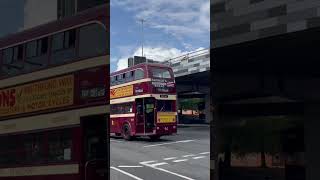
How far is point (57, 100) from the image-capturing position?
1.76 meters

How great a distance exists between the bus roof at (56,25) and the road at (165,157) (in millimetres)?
485

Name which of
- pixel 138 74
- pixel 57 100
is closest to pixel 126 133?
pixel 138 74

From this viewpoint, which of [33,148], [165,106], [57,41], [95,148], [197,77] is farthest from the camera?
[33,148]

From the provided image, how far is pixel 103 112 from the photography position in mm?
1613

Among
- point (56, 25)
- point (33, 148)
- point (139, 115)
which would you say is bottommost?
point (33, 148)

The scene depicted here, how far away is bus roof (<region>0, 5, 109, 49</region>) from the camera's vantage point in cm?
166

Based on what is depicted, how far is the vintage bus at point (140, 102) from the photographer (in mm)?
1498

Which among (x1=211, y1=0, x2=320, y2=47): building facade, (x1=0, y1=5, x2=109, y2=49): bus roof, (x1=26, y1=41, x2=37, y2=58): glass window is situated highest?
(x1=0, y1=5, x2=109, y2=49): bus roof

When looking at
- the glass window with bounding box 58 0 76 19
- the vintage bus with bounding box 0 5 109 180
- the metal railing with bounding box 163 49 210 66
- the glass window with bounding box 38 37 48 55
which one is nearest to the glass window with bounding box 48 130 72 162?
the vintage bus with bounding box 0 5 109 180

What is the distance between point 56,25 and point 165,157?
32.0 inches

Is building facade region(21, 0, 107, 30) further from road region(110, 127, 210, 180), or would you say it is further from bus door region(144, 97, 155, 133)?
road region(110, 127, 210, 180)

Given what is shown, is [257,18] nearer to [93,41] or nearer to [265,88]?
[265,88]

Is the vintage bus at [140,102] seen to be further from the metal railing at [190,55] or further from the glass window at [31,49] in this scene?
the glass window at [31,49]

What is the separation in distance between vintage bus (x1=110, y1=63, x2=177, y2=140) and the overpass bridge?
0.15 m
